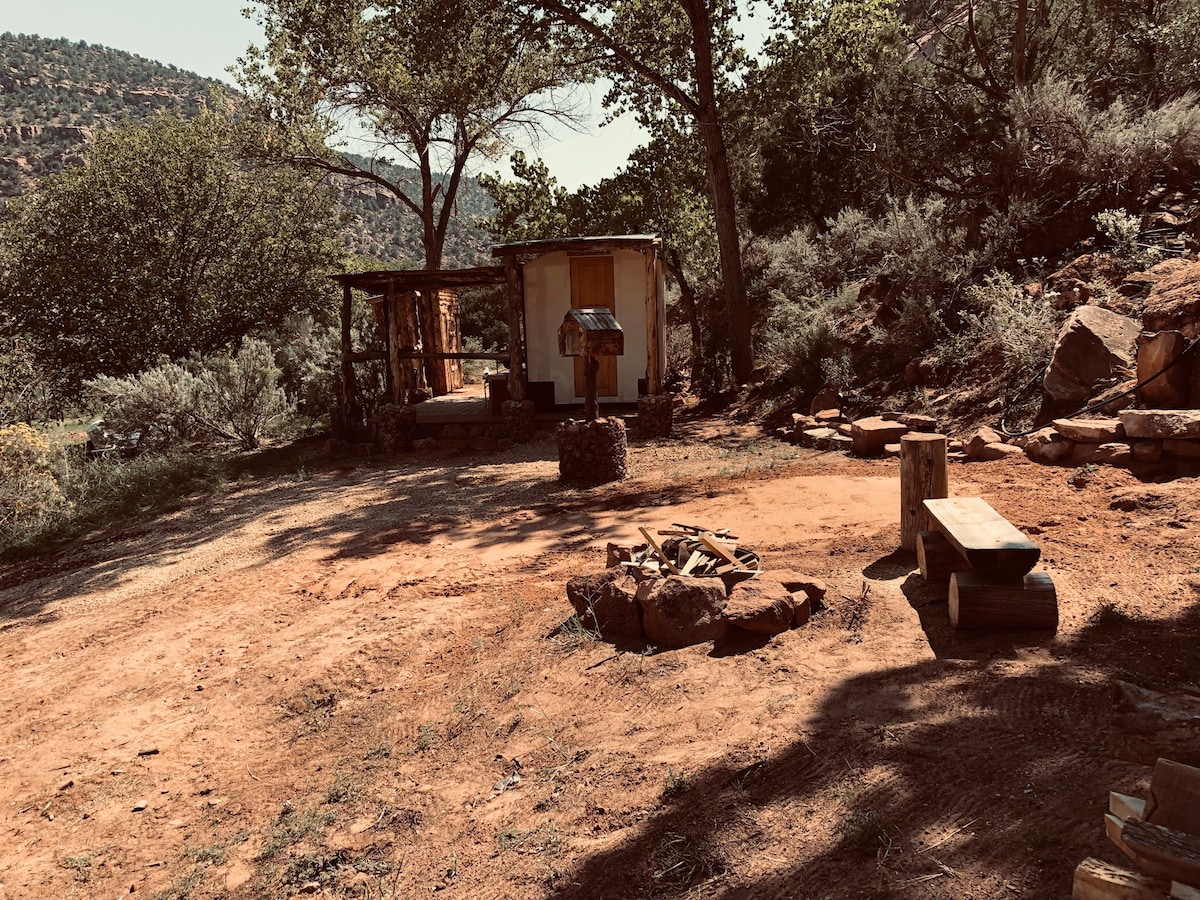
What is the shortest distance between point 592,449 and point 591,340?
4.58 ft

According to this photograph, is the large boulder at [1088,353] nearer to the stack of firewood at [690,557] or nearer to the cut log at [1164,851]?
the stack of firewood at [690,557]

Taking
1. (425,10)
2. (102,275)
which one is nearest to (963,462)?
(425,10)

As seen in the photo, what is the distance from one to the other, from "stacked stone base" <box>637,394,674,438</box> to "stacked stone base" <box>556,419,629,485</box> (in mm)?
2939

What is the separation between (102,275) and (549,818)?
66.1 ft

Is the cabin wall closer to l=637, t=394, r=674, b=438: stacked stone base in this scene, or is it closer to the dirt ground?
l=637, t=394, r=674, b=438: stacked stone base

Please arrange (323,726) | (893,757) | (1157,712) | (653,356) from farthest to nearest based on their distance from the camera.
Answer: (653,356)
(323,726)
(893,757)
(1157,712)

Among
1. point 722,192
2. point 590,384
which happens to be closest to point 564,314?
point 722,192

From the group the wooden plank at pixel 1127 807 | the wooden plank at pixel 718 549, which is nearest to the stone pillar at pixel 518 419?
the wooden plank at pixel 718 549

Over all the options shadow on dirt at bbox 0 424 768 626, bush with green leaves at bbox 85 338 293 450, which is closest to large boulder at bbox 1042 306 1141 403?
shadow on dirt at bbox 0 424 768 626

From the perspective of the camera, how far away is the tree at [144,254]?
1877 cm

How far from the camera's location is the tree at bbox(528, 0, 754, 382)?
14.1 meters

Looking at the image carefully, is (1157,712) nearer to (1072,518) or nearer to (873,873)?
(873,873)

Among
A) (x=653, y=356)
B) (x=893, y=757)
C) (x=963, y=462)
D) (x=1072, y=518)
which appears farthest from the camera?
(x=653, y=356)

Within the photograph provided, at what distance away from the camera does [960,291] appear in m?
12.1
